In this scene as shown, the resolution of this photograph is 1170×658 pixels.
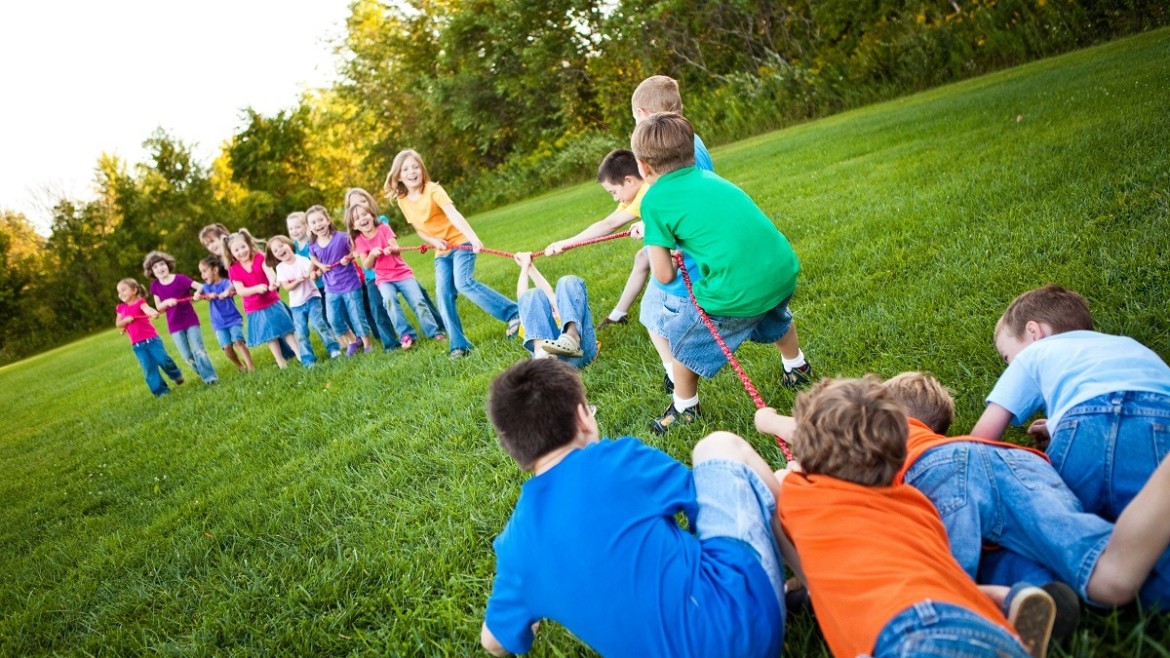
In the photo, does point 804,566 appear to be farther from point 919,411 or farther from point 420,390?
point 420,390

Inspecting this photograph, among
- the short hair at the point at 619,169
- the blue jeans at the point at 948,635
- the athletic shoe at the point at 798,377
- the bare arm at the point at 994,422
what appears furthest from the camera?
the short hair at the point at 619,169

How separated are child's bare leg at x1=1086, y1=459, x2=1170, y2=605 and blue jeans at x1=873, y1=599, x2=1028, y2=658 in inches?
18.7

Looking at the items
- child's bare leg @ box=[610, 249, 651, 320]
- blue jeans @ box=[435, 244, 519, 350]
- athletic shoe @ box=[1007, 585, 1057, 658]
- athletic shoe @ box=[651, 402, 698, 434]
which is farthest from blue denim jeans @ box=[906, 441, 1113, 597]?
blue jeans @ box=[435, 244, 519, 350]

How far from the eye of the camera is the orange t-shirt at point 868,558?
1.58 meters

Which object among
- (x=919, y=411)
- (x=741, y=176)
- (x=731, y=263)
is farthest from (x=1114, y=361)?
(x=741, y=176)

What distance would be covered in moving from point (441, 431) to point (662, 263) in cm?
199

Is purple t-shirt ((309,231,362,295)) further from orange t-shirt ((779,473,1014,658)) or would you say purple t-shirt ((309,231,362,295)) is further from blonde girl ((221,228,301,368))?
orange t-shirt ((779,473,1014,658))

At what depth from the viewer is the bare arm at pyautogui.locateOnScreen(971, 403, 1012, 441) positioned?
2416 millimetres

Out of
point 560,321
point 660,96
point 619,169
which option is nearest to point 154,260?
point 560,321

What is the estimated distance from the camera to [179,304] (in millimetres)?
8562

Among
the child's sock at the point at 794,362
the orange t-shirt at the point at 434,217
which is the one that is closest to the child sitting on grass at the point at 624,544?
the child's sock at the point at 794,362

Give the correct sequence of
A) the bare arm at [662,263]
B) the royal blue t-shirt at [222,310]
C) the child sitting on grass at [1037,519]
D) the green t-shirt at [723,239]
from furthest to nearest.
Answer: the royal blue t-shirt at [222,310], the bare arm at [662,263], the green t-shirt at [723,239], the child sitting on grass at [1037,519]

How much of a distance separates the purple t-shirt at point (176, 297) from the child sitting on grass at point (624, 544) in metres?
7.80

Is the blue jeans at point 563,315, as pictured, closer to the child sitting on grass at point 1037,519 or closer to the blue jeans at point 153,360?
the child sitting on grass at point 1037,519
